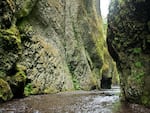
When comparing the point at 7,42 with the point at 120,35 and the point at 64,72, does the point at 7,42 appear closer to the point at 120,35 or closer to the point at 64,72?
the point at 120,35

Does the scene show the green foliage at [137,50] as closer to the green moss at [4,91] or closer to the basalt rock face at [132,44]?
the basalt rock face at [132,44]

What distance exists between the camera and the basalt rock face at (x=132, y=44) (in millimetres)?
A: 12289

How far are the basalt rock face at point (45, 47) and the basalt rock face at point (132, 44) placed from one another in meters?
5.45

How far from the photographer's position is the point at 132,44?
44.3 feet

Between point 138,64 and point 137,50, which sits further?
point 137,50

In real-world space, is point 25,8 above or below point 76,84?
above

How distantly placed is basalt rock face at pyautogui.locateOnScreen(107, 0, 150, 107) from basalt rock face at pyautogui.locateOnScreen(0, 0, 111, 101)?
5.45 m

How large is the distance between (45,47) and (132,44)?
34.0ft

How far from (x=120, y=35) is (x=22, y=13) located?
9.25 m

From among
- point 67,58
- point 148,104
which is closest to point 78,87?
point 67,58

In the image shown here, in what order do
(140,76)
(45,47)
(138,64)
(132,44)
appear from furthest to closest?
(45,47)
(132,44)
(138,64)
(140,76)

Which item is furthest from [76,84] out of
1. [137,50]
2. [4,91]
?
[4,91]

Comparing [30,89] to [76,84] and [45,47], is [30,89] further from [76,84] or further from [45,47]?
[76,84]

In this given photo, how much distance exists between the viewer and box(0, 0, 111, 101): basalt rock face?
14508 millimetres
